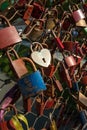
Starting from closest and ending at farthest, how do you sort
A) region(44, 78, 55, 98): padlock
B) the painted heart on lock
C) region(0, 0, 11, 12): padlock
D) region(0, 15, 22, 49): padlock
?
region(0, 15, 22, 49): padlock < the painted heart on lock < region(0, 0, 11, 12): padlock < region(44, 78, 55, 98): padlock

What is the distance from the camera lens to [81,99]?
5.85 feet

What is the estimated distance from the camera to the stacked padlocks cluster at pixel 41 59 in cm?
120

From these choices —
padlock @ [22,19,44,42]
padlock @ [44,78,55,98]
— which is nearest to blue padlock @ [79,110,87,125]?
padlock @ [44,78,55,98]

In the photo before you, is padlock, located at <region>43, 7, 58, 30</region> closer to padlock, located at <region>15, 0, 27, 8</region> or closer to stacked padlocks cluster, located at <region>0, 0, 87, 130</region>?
stacked padlocks cluster, located at <region>0, 0, 87, 130</region>

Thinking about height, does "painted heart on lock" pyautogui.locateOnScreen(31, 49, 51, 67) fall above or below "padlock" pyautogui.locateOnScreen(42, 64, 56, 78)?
above

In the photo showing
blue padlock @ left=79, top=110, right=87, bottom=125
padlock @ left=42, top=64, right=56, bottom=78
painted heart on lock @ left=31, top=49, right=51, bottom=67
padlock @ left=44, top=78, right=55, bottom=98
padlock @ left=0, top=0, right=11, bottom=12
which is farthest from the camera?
blue padlock @ left=79, top=110, right=87, bottom=125

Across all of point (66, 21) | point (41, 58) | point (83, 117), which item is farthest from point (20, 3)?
point (83, 117)

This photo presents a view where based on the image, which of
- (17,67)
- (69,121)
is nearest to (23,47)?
(69,121)

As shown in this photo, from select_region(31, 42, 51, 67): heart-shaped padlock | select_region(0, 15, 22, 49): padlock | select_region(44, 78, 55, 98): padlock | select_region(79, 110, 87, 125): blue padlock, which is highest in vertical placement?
select_region(0, 15, 22, 49): padlock

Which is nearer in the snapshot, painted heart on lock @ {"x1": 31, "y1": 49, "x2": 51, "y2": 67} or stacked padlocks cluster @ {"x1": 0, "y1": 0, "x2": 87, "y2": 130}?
stacked padlocks cluster @ {"x1": 0, "y1": 0, "x2": 87, "y2": 130}

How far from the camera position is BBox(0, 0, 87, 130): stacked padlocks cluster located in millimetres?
1198

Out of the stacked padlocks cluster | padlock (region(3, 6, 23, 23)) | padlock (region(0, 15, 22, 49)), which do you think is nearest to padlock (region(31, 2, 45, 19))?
the stacked padlocks cluster

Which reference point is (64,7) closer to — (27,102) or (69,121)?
(69,121)

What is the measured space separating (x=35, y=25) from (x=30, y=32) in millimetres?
65
